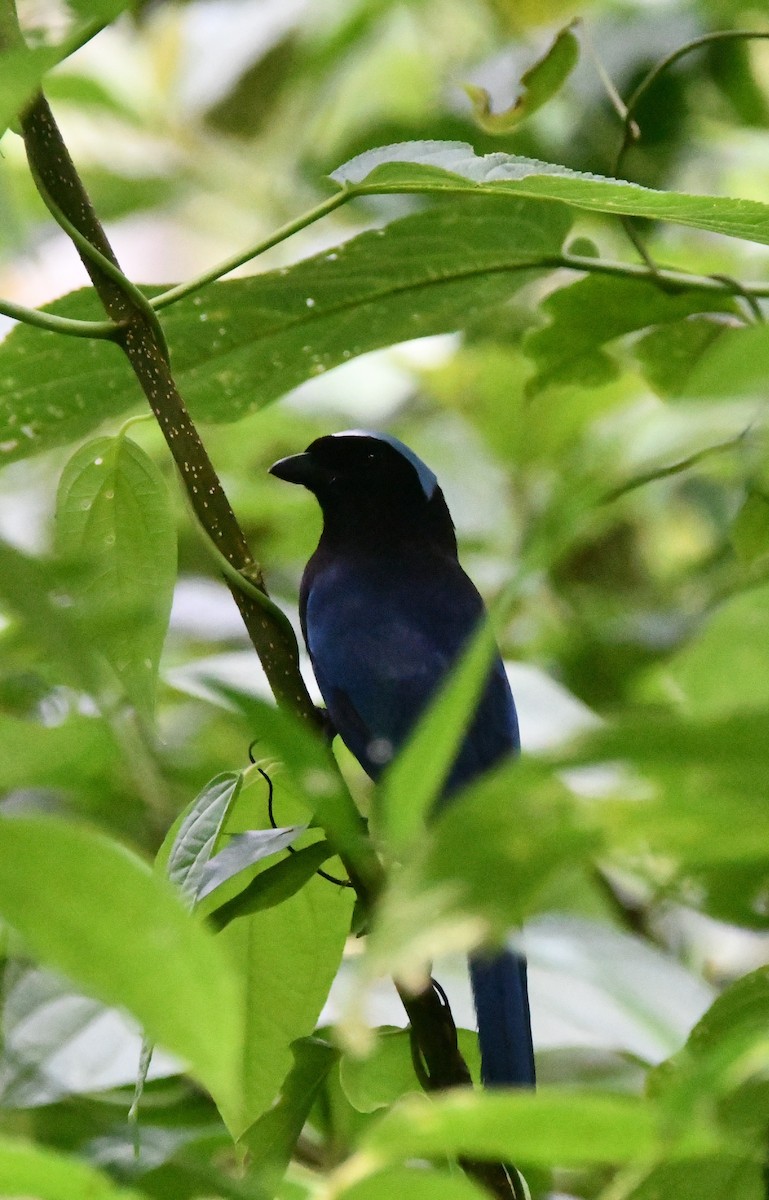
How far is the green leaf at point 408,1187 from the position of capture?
448 millimetres

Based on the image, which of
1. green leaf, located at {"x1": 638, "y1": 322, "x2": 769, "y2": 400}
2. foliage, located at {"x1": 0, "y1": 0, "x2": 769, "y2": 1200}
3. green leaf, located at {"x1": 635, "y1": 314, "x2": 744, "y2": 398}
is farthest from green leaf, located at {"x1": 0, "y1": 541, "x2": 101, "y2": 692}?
green leaf, located at {"x1": 635, "y1": 314, "x2": 744, "y2": 398}

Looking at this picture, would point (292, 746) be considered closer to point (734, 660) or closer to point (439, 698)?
point (439, 698)

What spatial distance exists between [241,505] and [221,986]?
2.28m

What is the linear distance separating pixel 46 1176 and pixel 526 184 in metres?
0.76

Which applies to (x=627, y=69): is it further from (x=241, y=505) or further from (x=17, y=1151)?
(x=17, y=1151)

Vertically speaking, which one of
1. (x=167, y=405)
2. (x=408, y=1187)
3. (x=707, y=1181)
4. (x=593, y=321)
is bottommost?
(x=707, y=1181)

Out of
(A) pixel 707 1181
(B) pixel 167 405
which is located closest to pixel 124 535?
(B) pixel 167 405

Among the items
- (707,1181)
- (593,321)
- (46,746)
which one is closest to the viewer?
(46,746)

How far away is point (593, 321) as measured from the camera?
1457mm

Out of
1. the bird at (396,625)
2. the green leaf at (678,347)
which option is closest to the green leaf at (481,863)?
the bird at (396,625)

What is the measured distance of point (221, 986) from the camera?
445 mm

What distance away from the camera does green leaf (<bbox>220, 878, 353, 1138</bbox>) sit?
1053 mm

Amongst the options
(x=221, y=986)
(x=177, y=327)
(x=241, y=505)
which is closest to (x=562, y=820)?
(x=221, y=986)

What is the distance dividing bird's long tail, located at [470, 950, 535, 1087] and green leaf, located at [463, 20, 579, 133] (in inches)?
31.8
